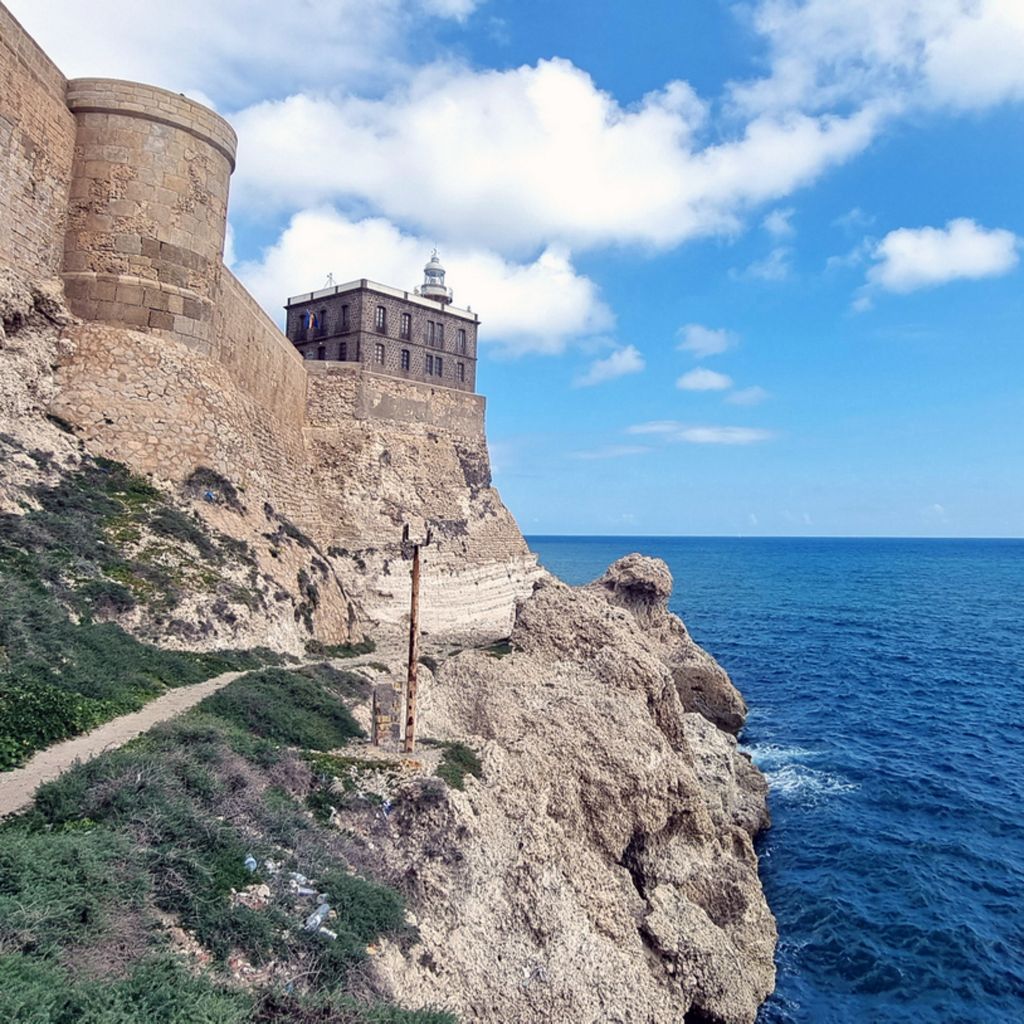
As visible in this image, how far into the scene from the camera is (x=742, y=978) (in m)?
13.6

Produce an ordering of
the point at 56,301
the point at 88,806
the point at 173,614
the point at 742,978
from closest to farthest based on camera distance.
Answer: the point at 88,806 → the point at 742,978 → the point at 173,614 → the point at 56,301

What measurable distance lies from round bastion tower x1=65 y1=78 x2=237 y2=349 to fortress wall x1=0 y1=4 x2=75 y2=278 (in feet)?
1.45

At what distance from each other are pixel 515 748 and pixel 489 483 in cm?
2977

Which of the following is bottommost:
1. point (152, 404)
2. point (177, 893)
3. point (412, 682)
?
point (177, 893)

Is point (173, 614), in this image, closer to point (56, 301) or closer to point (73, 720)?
point (73, 720)

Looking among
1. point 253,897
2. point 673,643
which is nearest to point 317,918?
point 253,897

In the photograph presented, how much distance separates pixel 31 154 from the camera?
19.0 metres

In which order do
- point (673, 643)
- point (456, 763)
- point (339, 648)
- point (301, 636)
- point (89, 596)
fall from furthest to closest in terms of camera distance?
1. point (673, 643)
2. point (339, 648)
3. point (301, 636)
4. point (89, 596)
5. point (456, 763)

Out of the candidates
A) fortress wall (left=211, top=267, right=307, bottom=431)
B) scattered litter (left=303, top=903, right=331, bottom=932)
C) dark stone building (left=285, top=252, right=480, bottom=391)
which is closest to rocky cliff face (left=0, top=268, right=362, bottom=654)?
fortress wall (left=211, top=267, right=307, bottom=431)

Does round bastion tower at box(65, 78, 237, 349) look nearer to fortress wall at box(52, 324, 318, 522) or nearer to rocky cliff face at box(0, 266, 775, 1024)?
fortress wall at box(52, 324, 318, 522)

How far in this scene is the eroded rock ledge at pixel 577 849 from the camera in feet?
33.8

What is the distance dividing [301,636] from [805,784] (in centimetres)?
1783

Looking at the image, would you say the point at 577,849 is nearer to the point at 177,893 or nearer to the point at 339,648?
the point at 177,893

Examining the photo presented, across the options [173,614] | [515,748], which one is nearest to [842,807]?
[515,748]
